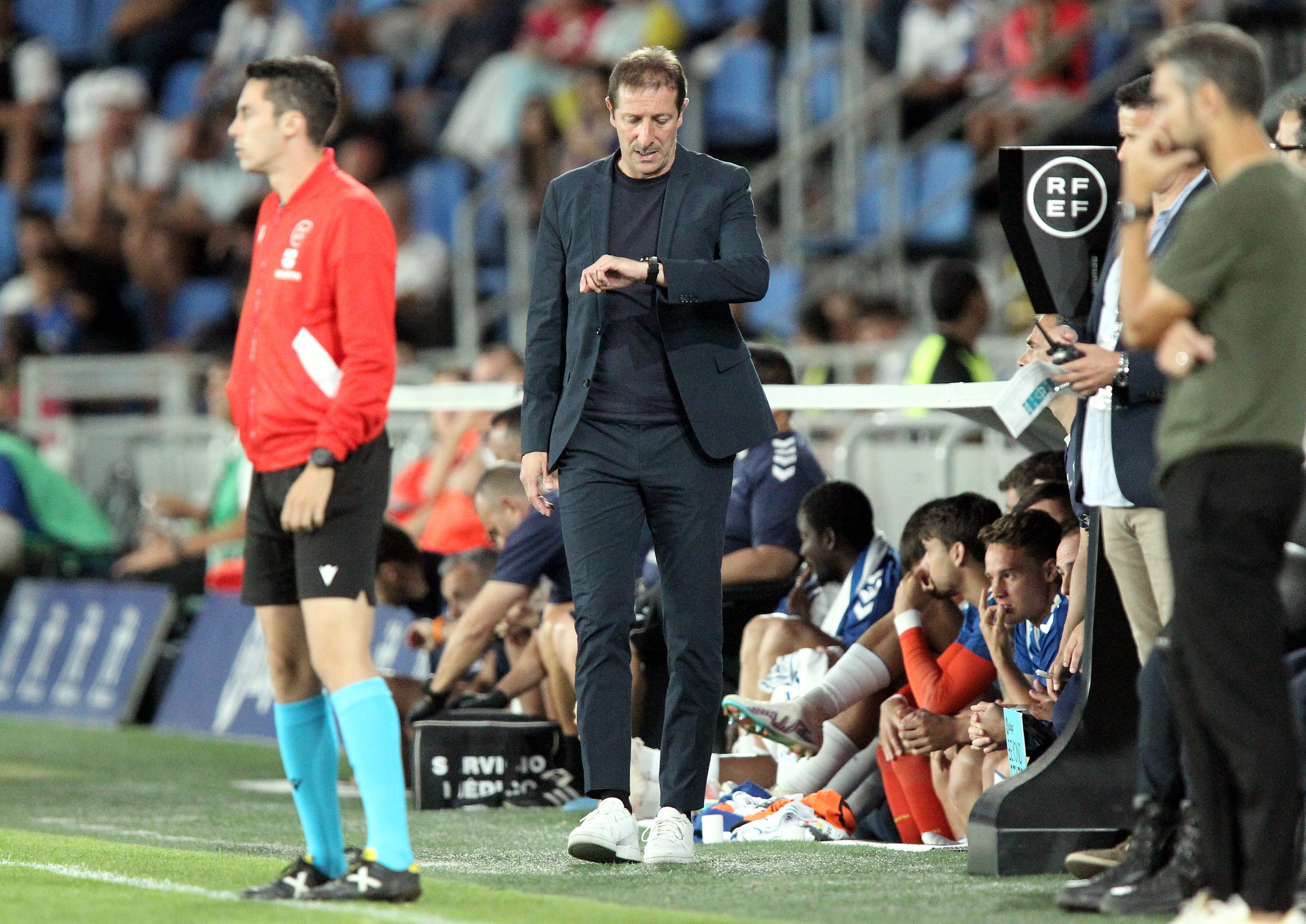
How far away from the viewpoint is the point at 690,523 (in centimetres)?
584

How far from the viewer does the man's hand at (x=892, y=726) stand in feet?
21.6

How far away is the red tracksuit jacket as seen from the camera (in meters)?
4.91

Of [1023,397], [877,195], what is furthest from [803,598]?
[877,195]

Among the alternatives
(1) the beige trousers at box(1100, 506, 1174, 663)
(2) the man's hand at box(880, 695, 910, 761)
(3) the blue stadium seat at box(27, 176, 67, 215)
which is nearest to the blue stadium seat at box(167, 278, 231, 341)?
(3) the blue stadium seat at box(27, 176, 67, 215)

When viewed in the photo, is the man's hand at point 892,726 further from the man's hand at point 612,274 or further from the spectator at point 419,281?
the spectator at point 419,281

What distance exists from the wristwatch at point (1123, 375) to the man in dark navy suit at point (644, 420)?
116 centimetres

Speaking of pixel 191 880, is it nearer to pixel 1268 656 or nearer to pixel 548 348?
pixel 548 348

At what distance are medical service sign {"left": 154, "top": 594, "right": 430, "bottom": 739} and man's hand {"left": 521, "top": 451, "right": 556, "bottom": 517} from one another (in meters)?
4.47

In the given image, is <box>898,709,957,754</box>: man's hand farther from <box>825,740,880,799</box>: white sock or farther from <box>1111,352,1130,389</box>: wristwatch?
<box>1111,352,1130,389</box>: wristwatch

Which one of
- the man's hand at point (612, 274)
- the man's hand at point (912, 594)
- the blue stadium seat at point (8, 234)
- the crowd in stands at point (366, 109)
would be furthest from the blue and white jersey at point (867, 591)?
the blue stadium seat at point (8, 234)

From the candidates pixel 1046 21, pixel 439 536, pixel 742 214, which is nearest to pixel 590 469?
pixel 742 214

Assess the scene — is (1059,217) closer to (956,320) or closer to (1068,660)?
(1068,660)

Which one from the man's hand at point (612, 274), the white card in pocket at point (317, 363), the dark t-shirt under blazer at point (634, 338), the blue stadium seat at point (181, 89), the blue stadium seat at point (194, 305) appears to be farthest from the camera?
the blue stadium seat at point (181, 89)

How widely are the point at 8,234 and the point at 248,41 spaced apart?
2632mm
